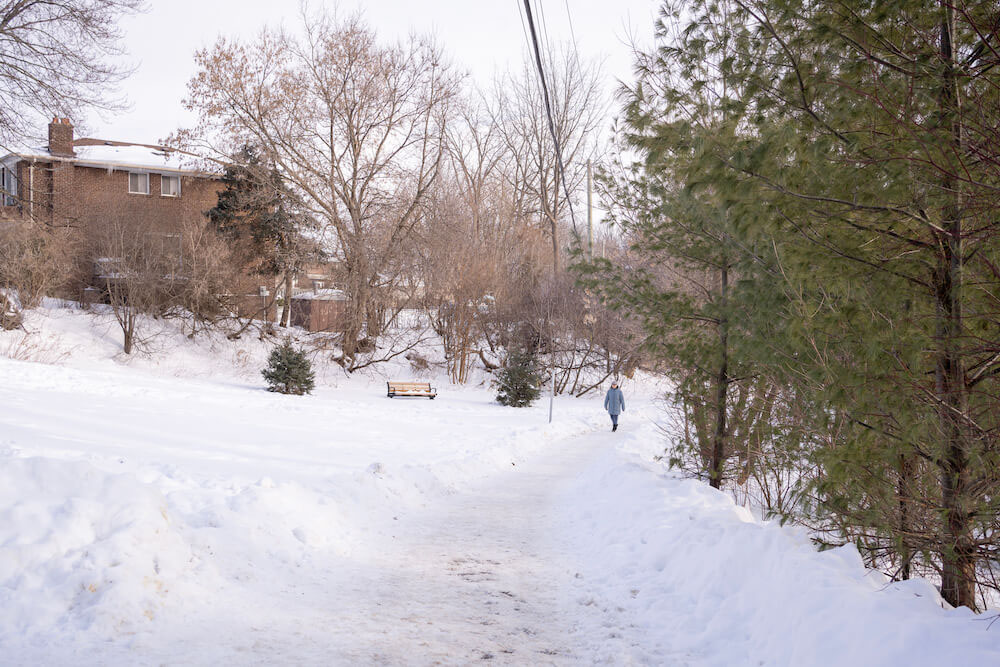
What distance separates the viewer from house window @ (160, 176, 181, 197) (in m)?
39.1

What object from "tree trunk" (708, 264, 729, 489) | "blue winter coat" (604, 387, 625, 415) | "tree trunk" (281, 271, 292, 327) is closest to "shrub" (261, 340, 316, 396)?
"blue winter coat" (604, 387, 625, 415)

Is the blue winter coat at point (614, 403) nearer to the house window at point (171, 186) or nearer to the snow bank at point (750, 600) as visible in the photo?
the snow bank at point (750, 600)

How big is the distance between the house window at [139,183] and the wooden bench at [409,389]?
22382 millimetres

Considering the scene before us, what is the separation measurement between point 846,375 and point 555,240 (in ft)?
114

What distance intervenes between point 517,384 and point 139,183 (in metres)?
26.2

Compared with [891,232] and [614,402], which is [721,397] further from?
[614,402]

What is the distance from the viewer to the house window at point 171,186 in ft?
128

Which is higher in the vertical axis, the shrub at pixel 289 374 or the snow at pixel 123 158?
the snow at pixel 123 158

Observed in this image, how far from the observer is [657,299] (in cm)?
1011

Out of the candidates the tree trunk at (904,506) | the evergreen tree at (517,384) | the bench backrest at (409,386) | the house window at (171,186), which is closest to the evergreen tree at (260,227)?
the house window at (171,186)

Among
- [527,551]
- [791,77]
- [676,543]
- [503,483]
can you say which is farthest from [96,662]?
[503,483]

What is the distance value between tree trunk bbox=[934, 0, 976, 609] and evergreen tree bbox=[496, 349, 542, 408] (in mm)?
21279

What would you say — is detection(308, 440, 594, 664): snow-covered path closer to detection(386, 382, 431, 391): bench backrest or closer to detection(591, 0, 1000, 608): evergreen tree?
detection(591, 0, 1000, 608): evergreen tree

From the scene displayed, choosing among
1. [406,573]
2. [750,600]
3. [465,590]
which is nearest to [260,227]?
[406,573]
